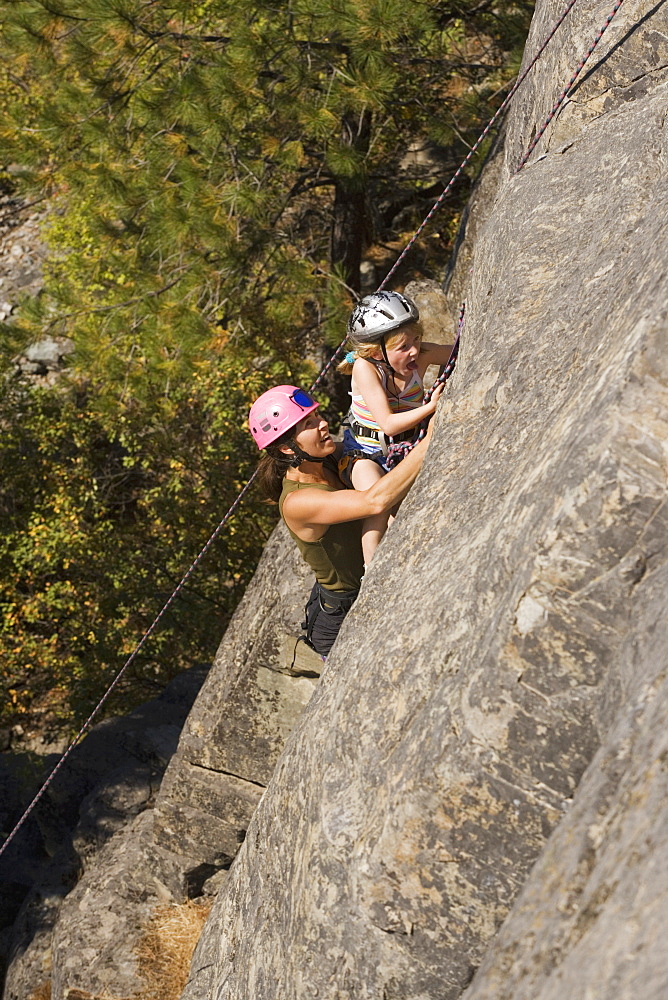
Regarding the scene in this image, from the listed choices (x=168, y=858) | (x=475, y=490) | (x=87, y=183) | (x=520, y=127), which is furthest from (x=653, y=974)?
(x=87, y=183)

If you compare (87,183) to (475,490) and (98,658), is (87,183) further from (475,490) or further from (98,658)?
(475,490)

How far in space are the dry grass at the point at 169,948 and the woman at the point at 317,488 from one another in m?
3.86

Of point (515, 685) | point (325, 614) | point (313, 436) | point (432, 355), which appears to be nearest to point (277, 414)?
point (313, 436)

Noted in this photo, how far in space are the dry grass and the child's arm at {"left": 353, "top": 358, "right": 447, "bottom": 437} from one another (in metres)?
4.88

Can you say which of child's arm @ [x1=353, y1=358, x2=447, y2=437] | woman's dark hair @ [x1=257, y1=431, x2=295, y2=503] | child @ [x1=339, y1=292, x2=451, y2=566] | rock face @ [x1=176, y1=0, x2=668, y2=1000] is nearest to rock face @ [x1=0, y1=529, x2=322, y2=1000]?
woman's dark hair @ [x1=257, y1=431, x2=295, y2=503]

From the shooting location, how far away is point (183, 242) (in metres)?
10.1

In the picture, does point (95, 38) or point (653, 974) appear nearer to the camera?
point (653, 974)

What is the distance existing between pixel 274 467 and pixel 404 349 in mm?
925

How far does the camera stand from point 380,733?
11.4ft

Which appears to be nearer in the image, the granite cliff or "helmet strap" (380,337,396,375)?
the granite cliff

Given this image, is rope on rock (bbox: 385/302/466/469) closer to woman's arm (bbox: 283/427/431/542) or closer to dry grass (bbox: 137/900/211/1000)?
woman's arm (bbox: 283/427/431/542)

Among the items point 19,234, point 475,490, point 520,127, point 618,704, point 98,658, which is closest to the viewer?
point 618,704

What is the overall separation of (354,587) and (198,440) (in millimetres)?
7967

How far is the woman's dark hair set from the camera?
15.5 ft
